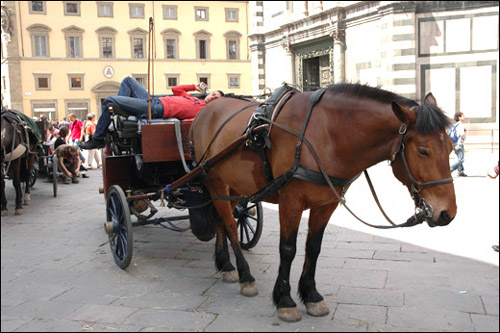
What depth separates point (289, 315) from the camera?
12.0ft

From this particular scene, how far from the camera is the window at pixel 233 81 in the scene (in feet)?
146

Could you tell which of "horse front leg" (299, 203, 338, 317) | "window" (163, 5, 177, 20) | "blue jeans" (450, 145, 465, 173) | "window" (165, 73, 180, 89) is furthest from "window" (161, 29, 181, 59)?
"horse front leg" (299, 203, 338, 317)

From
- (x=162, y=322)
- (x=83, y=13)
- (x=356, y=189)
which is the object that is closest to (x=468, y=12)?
(x=356, y=189)

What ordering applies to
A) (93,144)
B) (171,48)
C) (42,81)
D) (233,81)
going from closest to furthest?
(93,144), (42,81), (171,48), (233,81)

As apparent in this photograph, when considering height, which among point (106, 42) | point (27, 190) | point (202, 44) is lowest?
point (27, 190)

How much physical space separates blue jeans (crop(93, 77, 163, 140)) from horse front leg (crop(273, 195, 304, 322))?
89.9 inches

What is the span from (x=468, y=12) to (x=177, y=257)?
43.7 feet

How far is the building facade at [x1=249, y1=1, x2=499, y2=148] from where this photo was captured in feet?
48.6

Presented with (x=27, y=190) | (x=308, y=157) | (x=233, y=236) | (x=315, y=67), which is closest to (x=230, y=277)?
(x=233, y=236)

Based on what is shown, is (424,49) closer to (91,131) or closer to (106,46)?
(91,131)

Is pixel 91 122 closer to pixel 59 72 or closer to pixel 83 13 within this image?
pixel 83 13

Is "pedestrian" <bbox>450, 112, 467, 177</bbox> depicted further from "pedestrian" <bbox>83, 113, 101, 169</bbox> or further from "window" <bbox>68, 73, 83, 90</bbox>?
"window" <bbox>68, 73, 83, 90</bbox>

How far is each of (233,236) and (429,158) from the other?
6.85 ft

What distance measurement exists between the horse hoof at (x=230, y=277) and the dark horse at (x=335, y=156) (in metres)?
0.28
